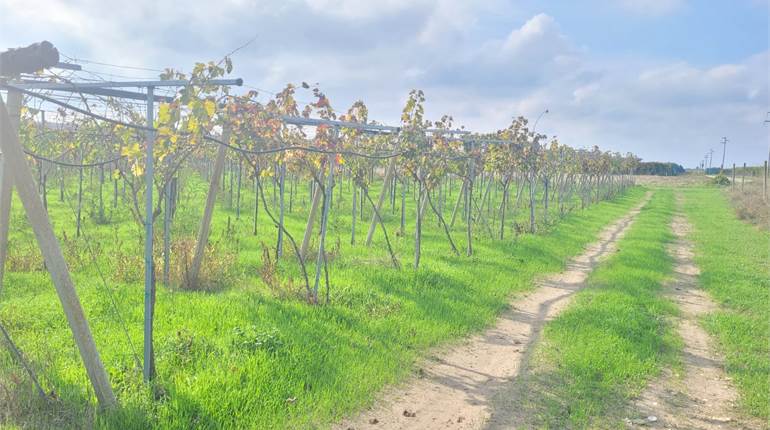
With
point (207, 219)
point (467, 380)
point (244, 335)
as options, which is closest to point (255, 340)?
point (244, 335)

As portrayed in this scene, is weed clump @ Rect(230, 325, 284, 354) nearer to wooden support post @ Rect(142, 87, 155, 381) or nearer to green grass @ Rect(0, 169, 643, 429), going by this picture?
green grass @ Rect(0, 169, 643, 429)

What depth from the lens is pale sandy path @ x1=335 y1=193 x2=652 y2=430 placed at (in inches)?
172

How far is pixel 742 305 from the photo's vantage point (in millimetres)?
8430

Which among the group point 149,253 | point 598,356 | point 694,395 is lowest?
Answer: point 694,395

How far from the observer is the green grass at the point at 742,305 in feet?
17.9

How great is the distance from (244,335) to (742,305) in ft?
25.9

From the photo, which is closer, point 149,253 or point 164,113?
point 149,253

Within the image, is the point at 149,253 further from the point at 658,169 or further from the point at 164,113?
the point at 658,169

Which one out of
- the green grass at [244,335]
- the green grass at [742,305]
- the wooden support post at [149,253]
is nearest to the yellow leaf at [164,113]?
the wooden support post at [149,253]

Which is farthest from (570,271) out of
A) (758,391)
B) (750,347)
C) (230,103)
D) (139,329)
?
(139,329)

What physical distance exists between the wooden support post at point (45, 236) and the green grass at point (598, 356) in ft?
11.0

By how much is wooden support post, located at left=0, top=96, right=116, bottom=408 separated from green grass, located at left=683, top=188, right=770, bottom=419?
5681 mm

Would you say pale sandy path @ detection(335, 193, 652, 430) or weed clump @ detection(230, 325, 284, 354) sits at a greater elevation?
weed clump @ detection(230, 325, 284, 354)

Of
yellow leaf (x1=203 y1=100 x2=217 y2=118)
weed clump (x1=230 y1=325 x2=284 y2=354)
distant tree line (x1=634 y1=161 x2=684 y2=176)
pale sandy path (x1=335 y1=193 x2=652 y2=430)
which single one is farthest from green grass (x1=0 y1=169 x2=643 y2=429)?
distant tree line (x1=634 y1=161 x2=684 y2=176)
